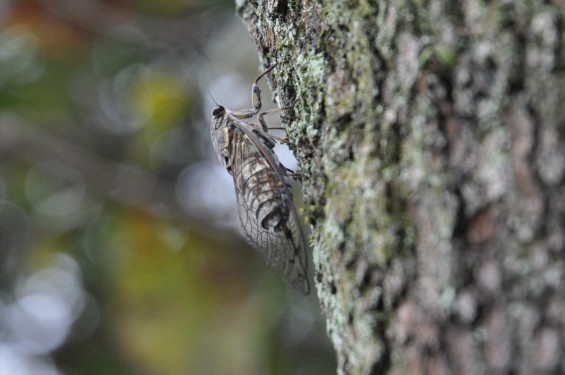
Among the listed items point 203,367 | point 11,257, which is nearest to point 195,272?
point 203,367

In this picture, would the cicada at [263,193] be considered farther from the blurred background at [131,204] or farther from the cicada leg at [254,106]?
the blurred background at [131,204]

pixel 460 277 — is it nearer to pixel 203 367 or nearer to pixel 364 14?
pixel 364 14

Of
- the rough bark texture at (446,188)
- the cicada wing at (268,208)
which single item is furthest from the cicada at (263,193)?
the rough bark texture at (446,188)

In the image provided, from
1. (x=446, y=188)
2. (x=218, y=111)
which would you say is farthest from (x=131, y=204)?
(x=446, y=188)

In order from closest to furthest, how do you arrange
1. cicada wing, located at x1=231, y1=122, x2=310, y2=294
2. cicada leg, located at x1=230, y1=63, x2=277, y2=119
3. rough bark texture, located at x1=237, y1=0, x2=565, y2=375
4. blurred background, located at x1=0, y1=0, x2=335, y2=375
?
rough bark texture, located at x1=237, y1=0, x2=565, y2=375
cicada wing, located at x1=231, y1=122, x2=310, y2=294
cicada leg, located at x1=230, y1=63, x2=277, y2=119
blurred background, located at x1=0, y1=0, x2=335, y2=375

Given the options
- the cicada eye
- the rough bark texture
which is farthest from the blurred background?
the rough bark texture

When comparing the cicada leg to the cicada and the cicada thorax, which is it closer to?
the cicada

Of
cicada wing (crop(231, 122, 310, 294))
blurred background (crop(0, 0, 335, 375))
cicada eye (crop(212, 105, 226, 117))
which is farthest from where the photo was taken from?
blurred background (crop(0, 0, 335, 375))
